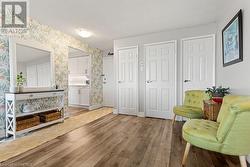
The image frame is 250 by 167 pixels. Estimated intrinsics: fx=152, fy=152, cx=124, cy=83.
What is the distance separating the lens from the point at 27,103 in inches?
128

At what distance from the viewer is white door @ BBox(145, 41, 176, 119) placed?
3889 millimetres

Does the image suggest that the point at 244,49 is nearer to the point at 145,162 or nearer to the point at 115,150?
the point at 145,162

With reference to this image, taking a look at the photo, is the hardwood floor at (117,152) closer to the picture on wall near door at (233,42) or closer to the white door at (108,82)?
the picture on wall near door at (233,42)

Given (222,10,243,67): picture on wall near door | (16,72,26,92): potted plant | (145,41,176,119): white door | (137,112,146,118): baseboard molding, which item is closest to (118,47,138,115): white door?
(137,112,146,118): baseboard molding

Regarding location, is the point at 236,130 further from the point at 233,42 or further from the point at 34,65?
the point at 34,65

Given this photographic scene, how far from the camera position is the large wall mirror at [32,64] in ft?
9.57

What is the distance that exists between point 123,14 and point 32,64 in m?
2.19

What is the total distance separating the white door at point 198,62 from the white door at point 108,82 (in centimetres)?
287

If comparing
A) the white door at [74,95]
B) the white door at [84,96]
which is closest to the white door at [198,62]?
the white door at [84,96]

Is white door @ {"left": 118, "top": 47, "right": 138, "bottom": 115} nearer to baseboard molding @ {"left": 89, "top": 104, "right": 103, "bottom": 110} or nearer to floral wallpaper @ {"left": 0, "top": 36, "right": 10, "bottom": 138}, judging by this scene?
baseboard molding @ {"left": 89, "top": 104, "right": 103, "bottom": 110}

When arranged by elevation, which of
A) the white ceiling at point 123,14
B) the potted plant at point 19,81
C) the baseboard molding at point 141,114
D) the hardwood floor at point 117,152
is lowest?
the hardwood floor at point 117,152

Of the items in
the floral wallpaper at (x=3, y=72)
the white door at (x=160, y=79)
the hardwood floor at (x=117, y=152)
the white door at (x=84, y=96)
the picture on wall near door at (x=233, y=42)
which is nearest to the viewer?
the hardwood floor at (x=117, y=152)

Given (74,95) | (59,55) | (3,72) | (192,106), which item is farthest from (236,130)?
(74,95)

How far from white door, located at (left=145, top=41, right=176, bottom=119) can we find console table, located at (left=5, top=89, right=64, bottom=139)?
7.60 feet
